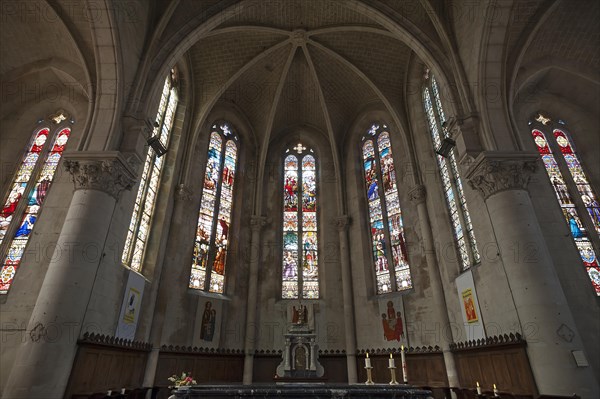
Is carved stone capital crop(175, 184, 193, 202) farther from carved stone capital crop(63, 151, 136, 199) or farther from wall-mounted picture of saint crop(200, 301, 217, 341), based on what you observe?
carved stone capital crop(63, 151, 136, 199)

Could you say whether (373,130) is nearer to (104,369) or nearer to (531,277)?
(531,277)

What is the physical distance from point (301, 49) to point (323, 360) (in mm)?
14324

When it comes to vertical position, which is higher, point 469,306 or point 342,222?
point 342,222

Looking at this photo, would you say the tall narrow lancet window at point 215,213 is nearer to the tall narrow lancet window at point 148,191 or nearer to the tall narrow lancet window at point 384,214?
the tall narrow lancet window at point 148,191

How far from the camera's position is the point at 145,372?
11789mm

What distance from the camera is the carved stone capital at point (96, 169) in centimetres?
953

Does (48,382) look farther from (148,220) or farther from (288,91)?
(288,91)

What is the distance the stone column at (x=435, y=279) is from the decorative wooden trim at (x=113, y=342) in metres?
10.1

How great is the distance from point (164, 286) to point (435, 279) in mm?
10108

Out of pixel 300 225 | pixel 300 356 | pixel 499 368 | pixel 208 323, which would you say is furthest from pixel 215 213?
pixel 499 368

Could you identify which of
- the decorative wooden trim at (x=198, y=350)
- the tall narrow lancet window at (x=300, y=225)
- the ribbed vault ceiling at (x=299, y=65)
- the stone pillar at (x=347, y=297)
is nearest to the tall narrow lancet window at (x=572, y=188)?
the ribbed vault ceiling at (x=299, y=65)

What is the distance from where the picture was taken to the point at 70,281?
27.0ft

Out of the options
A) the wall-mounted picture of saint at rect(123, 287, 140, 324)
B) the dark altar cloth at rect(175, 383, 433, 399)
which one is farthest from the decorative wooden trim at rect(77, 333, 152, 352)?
the dark altar cloth at rect(175, 383, 433, 399)

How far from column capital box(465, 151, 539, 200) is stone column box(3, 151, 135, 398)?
1010cm
